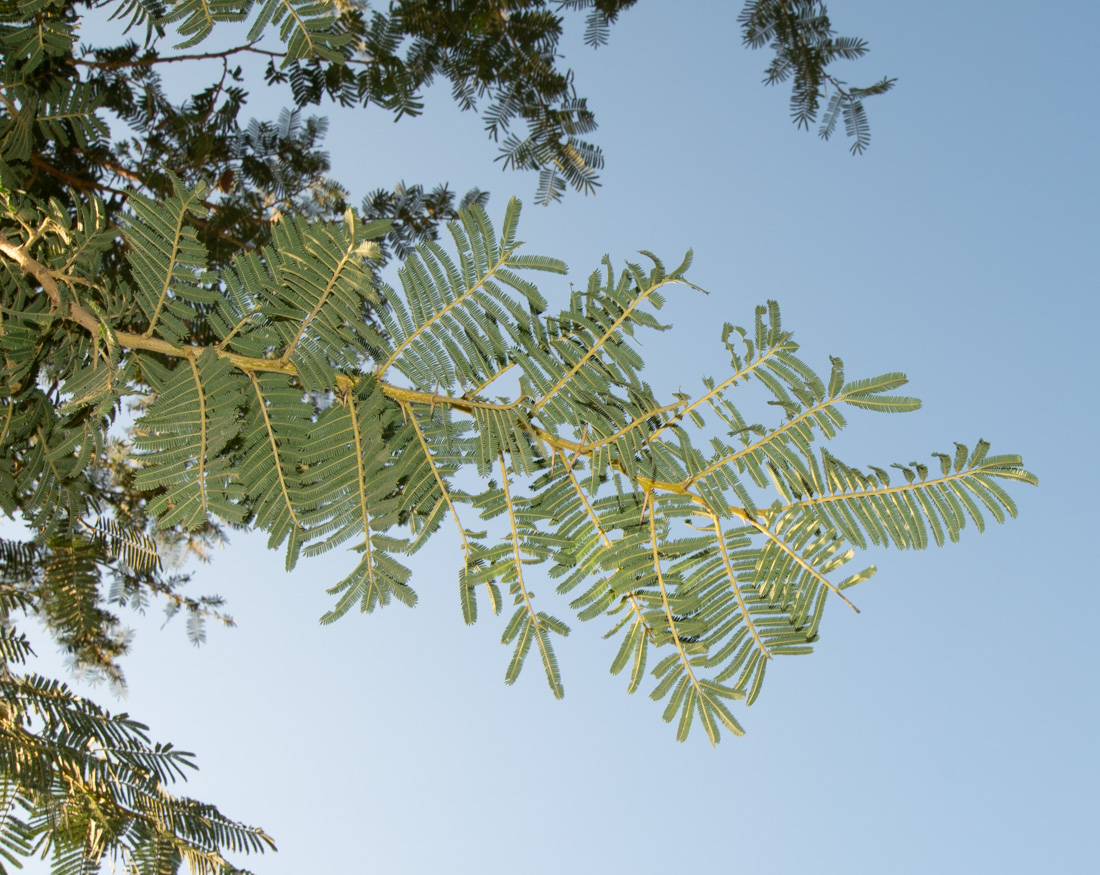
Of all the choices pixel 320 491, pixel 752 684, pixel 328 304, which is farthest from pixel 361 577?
pixel 752 684

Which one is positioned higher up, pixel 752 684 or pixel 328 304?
pixel 328 304

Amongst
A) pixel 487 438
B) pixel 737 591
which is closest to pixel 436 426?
pixel 487 438

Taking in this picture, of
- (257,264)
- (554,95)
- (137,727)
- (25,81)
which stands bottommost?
(137,727)

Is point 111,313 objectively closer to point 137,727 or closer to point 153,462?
point 153,462

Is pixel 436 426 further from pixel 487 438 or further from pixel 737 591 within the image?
pixel 737 591

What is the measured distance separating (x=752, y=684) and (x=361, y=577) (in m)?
0.30

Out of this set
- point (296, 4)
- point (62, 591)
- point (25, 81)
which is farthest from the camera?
point (62, 591)

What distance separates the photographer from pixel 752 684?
60 centimetres

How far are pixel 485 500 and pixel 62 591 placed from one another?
40.7 inches

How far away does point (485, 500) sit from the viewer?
0.59 m

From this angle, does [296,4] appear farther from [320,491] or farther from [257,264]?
[320,491]

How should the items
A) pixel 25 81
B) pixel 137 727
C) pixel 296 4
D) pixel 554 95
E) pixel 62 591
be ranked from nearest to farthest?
1. pixel 296 4
2. pixel 25 81
3. pixel 137 727
4. pixel 62 591
5. pixel 554 95

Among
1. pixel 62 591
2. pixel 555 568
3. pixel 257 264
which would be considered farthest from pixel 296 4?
pixel 62 591

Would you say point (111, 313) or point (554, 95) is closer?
point (111, 313)
